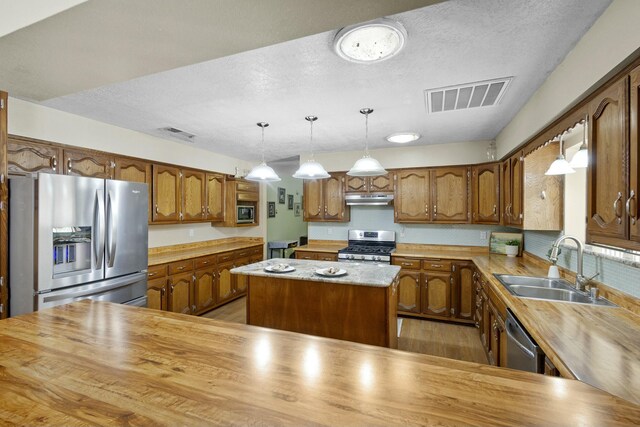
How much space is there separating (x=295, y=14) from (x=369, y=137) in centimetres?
272

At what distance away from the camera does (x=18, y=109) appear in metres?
2.53

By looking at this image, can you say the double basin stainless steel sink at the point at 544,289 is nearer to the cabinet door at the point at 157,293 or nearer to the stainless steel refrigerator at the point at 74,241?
the stainless steel refrigerator at the point at 74,241

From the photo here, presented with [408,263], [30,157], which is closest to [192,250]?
[30,157]

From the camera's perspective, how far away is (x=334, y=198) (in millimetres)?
4633

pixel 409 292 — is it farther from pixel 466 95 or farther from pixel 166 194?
pixel 166 194

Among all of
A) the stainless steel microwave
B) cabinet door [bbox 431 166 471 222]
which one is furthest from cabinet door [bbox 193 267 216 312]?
cabinet door [bbox 431 166 471 222]

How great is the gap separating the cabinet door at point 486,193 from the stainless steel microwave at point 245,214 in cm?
357

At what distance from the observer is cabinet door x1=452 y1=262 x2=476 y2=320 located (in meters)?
3.60

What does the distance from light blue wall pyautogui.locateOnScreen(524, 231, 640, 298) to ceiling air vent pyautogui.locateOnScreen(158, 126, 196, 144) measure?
409cm

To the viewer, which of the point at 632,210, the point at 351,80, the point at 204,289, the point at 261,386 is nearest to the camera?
the point at 261,386

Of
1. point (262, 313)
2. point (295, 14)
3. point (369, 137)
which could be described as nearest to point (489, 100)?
point (369, 137)

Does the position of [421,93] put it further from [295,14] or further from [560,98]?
[295,14]

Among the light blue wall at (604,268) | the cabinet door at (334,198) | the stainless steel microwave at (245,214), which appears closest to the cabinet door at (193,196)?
the stainless steel microwave at (245,214)

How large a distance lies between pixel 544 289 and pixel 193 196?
414 cm
